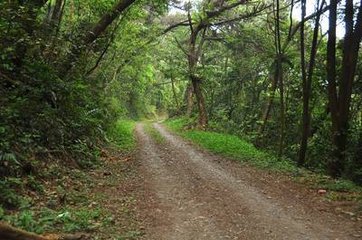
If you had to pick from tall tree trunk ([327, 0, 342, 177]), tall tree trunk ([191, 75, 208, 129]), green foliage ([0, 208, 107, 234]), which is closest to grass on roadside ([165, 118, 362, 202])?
tall tree trunk ([327, 0, 342, 177])

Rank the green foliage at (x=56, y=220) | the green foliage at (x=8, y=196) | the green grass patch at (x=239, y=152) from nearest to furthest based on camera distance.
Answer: the green foliage at (x=56, y=220)
the green foliage at (x=8, y=196)
the green grass patch at (x=239, y=152)

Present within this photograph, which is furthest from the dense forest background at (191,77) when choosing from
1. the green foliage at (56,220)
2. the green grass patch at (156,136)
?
the green grass patch at (156,136)

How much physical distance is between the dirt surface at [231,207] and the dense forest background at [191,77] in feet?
8.03

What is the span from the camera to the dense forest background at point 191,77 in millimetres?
9938

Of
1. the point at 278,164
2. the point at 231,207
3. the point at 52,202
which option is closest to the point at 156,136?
the point at 278,164

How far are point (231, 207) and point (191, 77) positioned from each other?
1892cm

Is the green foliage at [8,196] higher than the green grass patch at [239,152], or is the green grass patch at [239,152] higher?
the green foliage at [8,196]

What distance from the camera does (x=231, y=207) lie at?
28.2 ft

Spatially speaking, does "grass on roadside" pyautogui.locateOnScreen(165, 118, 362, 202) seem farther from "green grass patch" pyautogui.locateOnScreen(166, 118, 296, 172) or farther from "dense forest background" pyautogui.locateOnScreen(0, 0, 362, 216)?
"dense forest background" pyautogui.locateOnScreen(0, 0, 362, 216)

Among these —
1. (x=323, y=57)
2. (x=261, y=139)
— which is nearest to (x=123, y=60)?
(x=261, y=139)

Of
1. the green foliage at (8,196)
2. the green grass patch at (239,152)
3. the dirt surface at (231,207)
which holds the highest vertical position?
the green foliage at (8,196)

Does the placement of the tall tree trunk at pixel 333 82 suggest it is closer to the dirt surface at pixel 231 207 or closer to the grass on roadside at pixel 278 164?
the grass on roadside at pixel 278 164

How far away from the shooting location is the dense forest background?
9938 mm

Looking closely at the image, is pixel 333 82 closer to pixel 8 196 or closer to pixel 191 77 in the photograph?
pixel 8 196
